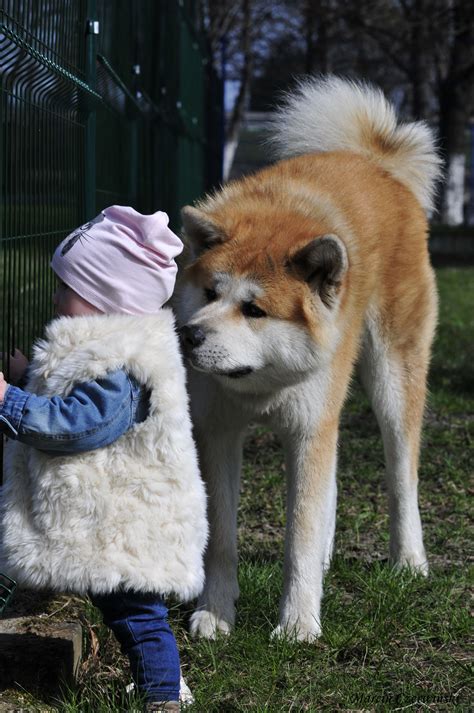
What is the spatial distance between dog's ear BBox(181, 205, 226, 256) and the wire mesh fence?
17.2 inches

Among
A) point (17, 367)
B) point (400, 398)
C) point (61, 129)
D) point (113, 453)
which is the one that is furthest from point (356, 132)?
point (113, 453)

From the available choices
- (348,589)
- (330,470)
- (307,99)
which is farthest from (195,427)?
(307,99)

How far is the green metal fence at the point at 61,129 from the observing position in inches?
110

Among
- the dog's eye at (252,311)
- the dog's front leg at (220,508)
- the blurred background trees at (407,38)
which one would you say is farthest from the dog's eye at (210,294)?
the blurred background trees at (407,38)

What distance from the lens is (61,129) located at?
3396mm

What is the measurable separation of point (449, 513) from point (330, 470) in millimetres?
1344

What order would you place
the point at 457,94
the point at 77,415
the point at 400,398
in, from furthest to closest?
the point at 457,94, the point at 400,398, the point at 77,415

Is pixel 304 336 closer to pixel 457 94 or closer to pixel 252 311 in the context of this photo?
pixel 252 311

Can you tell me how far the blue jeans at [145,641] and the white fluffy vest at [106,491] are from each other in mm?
95

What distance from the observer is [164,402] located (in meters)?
2.57

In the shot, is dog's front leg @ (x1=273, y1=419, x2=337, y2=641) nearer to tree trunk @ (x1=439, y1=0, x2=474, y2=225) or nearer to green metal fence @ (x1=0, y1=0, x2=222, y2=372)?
green metal fence @ (x1=0, y1=0, x2=222, y2=372)

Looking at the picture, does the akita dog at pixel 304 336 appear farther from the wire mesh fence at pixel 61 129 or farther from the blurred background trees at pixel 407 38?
the blurred background trees at pixel 407 38

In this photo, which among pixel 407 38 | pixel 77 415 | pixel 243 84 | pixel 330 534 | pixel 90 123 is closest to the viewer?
pixel 77 415

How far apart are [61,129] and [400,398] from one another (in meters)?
1.66
